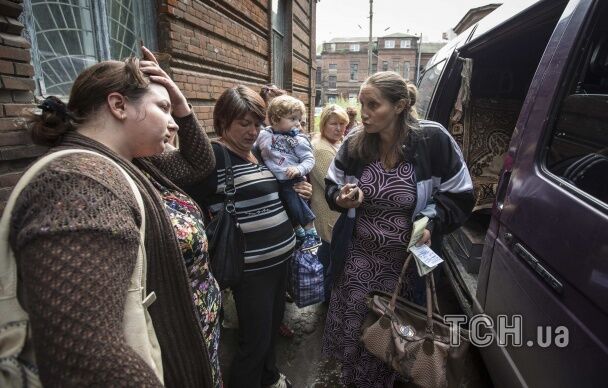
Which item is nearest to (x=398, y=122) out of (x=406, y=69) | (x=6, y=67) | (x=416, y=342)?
(x=416, y=342)

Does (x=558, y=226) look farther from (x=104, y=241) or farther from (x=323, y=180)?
(x=323, y=180)

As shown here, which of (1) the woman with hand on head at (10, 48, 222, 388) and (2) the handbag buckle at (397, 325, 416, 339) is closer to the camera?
(1) the woman with hand on head at (10, 48, 222, 388)

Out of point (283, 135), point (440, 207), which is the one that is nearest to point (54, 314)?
point (440, 207)

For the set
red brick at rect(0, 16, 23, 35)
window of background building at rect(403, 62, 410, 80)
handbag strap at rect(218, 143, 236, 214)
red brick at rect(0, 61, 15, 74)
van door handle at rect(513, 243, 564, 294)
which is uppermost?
window of background building at rect(403, 62, 410, 80)

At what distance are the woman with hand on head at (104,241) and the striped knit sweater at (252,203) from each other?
1.37 feet

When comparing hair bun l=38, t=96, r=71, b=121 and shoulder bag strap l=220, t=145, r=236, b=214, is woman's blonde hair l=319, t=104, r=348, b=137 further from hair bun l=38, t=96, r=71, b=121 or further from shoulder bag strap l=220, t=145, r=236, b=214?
hair bun l=38, t=96, r=71, b=121

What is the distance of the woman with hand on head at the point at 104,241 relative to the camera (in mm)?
617

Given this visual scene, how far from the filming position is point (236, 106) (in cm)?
171

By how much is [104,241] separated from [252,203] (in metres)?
1.09

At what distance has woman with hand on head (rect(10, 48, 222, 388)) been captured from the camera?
0.62 meters

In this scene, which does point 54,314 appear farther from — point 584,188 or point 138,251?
point 584,188

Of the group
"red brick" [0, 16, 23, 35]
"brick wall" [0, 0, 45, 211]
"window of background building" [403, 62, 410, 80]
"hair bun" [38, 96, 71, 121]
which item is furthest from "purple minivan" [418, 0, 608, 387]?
"window of background building" [403, 62, 410, 80]

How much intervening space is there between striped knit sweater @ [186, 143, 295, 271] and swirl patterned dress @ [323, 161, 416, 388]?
485 millimetres

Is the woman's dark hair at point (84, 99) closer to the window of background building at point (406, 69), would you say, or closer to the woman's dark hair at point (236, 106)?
the woman's dark hair at point (236, 106)
